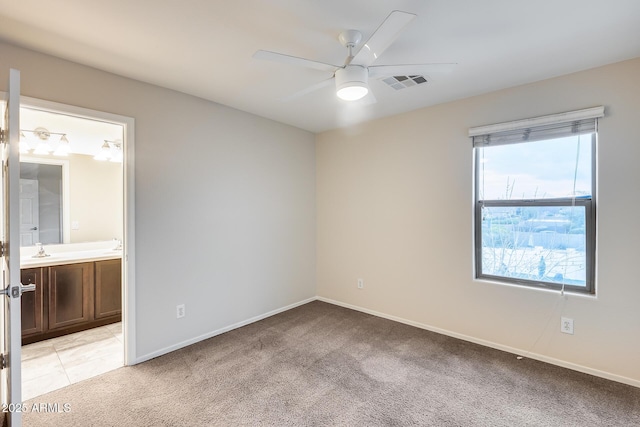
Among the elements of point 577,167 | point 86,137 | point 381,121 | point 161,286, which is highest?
point 381,121

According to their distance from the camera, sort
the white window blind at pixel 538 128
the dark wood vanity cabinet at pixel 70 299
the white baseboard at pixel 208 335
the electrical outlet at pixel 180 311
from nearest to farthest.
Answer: the white window blind at pixel 538 128 < the white baseboard at pixel 208 335 < the electrical outlet at pixel 180 311 < the dark wood vanity cabinet at pixel 70 299

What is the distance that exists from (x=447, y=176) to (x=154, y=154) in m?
2.94

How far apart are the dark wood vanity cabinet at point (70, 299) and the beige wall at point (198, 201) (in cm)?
124

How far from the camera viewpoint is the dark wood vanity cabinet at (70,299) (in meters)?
2.97

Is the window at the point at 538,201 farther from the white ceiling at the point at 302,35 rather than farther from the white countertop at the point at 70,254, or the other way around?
the white countertop at the point at 70,254

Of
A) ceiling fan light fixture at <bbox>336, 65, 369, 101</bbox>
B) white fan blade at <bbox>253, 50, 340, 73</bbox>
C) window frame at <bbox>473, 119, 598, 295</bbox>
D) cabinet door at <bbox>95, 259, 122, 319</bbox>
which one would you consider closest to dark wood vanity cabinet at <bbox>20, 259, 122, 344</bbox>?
cabinet door at <bbox>95, 259, 122, 319</bbox>

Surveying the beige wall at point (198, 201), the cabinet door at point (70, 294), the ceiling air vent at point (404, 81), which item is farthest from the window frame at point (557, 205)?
the cabinet door at point (70, 294)

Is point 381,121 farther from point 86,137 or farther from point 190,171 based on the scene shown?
point 86,137

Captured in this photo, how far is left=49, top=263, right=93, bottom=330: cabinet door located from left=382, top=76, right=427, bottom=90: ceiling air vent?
3767 mm

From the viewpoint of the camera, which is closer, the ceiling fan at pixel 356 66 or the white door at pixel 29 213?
the ceiling fan at pixel 356 66

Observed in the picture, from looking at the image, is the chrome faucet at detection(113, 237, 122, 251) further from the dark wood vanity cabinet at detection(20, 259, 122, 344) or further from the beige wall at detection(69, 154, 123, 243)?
the dark wood vanity cabinet at detection(20, 259, 122, 344)

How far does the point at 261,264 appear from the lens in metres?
3.64

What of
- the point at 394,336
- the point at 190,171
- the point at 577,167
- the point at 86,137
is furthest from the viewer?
the point at 86,137

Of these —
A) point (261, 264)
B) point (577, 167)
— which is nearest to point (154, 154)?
point (261, 264)
